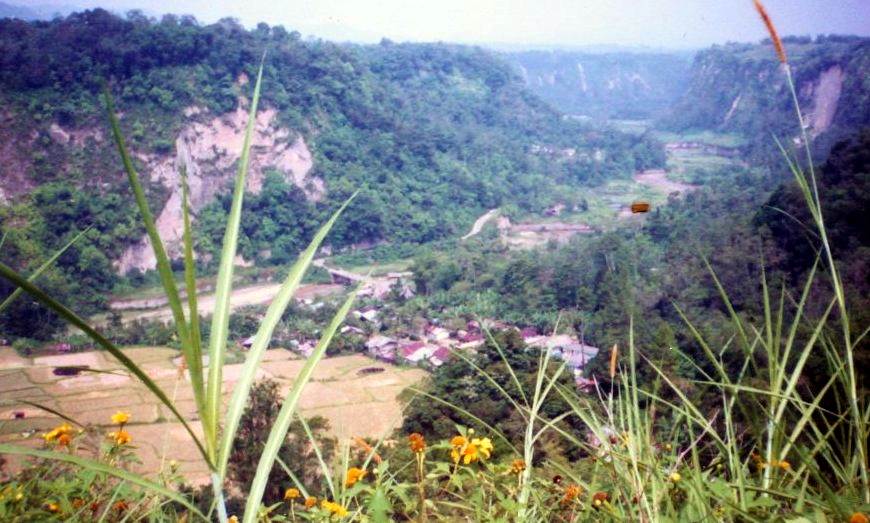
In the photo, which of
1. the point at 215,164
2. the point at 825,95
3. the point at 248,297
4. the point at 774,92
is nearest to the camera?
the point at 248,297

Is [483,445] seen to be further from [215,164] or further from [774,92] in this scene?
[774,92]

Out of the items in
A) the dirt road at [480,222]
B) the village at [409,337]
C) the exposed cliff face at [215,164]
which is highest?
the exposed cliff face at [215,164]

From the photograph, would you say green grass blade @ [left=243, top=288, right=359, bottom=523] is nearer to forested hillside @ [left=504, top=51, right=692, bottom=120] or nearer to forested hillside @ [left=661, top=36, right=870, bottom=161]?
forested hillside @ [left=661, top=36, right=870, bottom=161]

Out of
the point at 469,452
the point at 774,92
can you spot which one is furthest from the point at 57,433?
the point at 774,92

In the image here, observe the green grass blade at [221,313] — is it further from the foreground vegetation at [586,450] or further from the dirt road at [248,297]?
the dirt road at [248,297]

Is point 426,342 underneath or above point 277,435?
underneath

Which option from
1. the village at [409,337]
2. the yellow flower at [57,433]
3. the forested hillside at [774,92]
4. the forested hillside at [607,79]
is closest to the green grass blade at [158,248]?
the yellow flower at [57,433]

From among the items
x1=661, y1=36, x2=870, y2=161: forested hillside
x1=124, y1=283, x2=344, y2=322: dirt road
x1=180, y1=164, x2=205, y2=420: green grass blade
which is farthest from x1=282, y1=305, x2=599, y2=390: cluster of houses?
x1=180, y1=164, x2=205, y2=420: green grass blade
